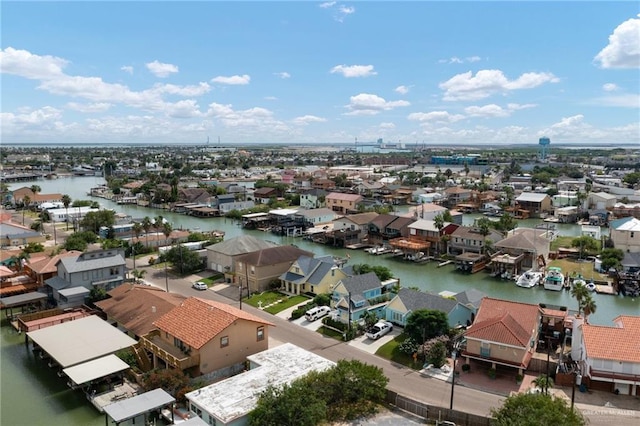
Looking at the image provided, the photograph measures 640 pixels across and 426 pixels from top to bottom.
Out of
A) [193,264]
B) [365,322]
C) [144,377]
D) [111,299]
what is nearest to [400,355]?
[365,322]

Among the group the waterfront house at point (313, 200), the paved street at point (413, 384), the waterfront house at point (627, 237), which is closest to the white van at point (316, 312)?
the paved street at point (413, 384)

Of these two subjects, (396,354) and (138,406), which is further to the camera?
(396,354)

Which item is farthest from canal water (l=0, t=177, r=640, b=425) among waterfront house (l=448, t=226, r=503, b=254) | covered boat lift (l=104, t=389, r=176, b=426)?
waterfront house (l=448, t=226, r=503, b=254)

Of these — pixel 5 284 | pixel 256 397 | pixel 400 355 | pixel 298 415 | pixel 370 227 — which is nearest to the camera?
pixel 298 415

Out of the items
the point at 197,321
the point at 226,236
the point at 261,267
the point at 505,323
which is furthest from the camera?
the point at 226,236

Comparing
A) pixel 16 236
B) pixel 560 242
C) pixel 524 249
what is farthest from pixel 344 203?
pixel 16 236

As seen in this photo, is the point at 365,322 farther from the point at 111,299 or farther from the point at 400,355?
the point at 111,299

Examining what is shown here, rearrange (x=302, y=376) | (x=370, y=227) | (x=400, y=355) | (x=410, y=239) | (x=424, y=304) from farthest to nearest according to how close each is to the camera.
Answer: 1. (x=370, y=227)
2. (x=410, y=239)
3. (x=424, y=304)
4. (x=400, y=355)
5. (x=302, y=376)

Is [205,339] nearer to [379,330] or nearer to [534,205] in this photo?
[379,330]
